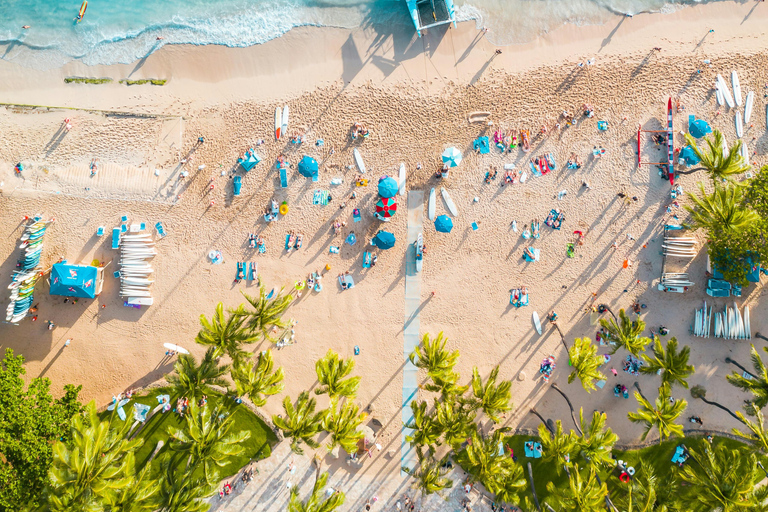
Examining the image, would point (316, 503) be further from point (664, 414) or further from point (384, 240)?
point (664, 414)

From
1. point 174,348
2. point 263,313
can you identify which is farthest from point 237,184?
point 174,348

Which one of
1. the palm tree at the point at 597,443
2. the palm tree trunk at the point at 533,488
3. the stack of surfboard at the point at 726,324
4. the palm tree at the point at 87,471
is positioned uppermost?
the stack of surfboard at the point at 726,324

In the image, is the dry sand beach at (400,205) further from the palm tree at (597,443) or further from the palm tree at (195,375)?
the palm tree at (195,375)

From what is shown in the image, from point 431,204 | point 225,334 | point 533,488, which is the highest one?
point 431,204

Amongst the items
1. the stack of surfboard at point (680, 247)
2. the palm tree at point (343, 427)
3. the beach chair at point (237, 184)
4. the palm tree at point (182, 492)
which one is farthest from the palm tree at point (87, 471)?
the stack of surfboard at point (680, 247)

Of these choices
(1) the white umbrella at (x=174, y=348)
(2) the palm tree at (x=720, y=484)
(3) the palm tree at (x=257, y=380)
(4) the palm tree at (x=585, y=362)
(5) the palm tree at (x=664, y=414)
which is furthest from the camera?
(1) the white umbrella at (x=174, y=348)

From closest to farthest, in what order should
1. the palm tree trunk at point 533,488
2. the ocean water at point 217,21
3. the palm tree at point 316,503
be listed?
the palm tree at point 316,503
the palm tree trunk at point 533,488
the ocean water at point 217,21

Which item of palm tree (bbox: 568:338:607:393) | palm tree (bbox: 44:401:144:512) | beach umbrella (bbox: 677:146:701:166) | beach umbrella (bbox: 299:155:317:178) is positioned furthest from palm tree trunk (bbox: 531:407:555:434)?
→ palm tree (bbox: 44:401:144:512)

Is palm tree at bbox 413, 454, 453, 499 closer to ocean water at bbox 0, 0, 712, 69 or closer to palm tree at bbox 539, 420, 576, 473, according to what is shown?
palm tree at bbox 539, 420, 576, 473
